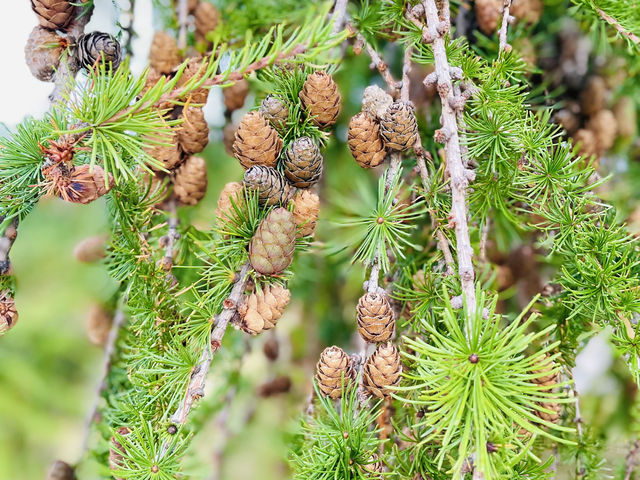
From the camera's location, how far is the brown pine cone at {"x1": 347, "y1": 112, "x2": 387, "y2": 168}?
41cm

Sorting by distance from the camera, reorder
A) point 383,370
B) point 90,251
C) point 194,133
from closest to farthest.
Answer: point 383,370, point 194,133, point 90,251

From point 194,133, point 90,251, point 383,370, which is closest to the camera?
point 383,370

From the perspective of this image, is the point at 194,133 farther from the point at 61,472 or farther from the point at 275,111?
the point at 61,472

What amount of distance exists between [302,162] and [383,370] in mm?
166

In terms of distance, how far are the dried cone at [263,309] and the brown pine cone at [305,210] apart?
5 cm

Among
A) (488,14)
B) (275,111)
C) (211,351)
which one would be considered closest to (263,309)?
(211,351)

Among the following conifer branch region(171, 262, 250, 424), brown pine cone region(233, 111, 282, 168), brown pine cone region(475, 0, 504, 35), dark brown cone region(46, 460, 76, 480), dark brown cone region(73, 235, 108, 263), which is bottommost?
dark brown cone region(46, 460, 76, 480)

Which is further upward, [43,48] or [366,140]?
[43,48]

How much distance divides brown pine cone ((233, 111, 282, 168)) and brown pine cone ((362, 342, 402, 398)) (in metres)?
0.17

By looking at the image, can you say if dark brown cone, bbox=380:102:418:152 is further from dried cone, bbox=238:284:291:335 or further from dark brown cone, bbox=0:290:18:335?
dark brown cone, bbox=0:290:18:335

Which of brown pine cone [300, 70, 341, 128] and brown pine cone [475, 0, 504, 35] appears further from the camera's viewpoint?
brown pine cone [475, 0, 504, 35]

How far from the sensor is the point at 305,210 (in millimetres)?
402

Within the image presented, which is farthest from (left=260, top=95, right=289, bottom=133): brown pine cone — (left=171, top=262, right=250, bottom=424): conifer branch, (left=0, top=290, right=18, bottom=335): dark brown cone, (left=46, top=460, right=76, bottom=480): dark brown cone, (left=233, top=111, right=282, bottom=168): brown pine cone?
(left=46, top=460, right=76, bottom=480): dark brown cone

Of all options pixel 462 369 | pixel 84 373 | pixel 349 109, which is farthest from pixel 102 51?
pixel 84 373
